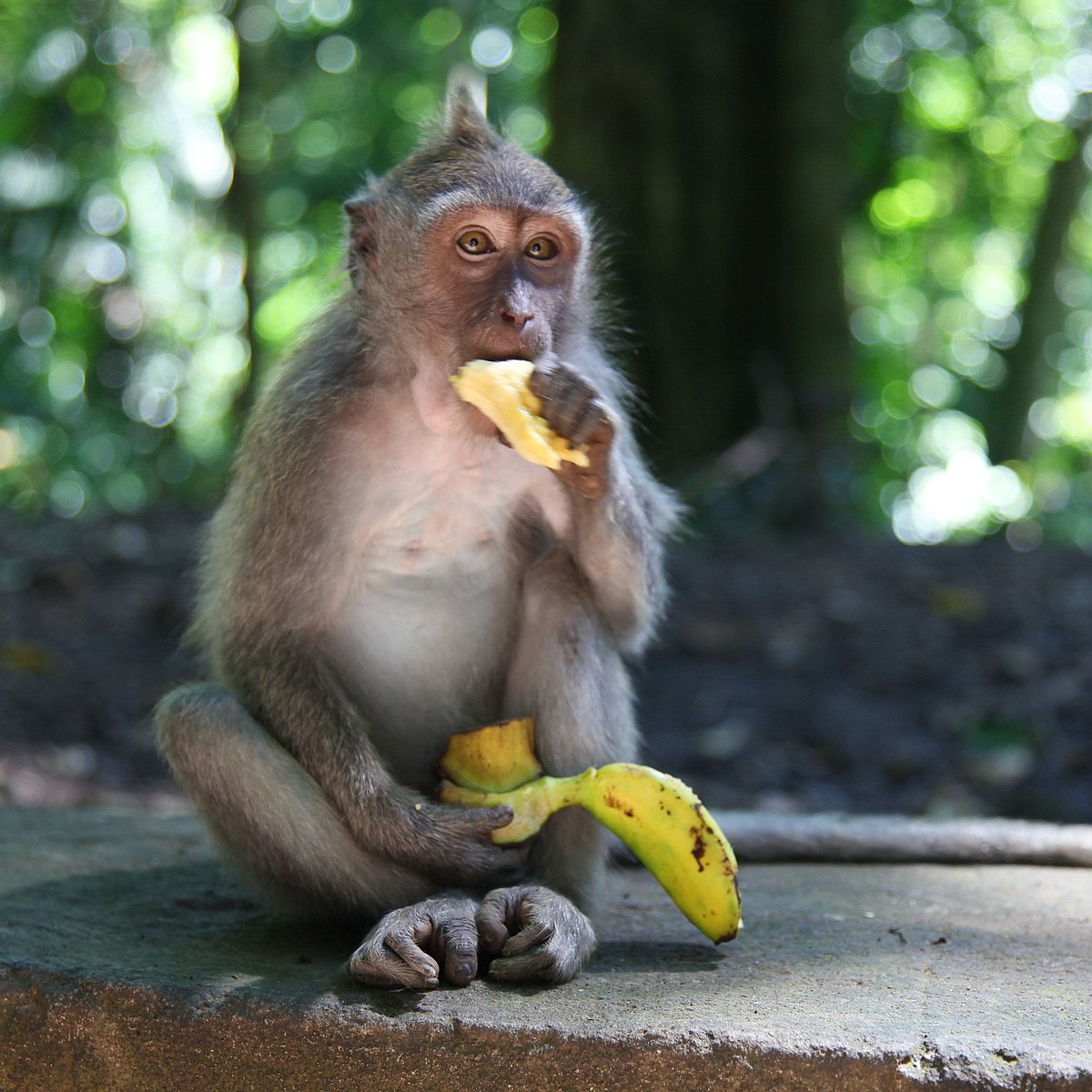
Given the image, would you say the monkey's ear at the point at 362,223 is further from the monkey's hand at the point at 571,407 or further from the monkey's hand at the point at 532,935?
the monkey's hand at the point at 532,935

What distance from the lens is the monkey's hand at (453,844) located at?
2.54 m

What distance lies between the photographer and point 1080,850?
10.6 feet

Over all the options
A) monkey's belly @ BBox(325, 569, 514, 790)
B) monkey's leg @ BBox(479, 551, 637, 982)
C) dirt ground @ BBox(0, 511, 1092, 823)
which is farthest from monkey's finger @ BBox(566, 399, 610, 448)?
dirt ground @ BBox(0, 511, 1092, 823)

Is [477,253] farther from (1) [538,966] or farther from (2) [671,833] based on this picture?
(1) [538,966]

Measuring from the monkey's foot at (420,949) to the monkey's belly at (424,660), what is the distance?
588 millimetres

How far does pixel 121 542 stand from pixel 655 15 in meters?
3.74

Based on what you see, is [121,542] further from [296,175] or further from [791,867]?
[296,175]

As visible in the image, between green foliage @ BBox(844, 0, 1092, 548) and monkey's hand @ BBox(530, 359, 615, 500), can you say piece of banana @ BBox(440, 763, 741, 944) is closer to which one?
monkey's hand @ BBox(530, 359, 615, 500)

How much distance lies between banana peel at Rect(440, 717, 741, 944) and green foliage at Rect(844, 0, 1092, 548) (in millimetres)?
6504

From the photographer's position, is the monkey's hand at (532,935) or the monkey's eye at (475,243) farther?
the monkey's eye at (475,243)

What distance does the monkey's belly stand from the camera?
287cm

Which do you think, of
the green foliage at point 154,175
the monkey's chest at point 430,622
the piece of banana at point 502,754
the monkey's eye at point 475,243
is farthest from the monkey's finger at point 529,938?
the green foliage at point 154,175

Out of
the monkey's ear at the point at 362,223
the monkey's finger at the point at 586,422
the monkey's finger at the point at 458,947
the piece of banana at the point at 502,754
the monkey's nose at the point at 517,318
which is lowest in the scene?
the monkey's finger at the point at 458,947

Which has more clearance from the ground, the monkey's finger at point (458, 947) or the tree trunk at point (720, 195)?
the tree trunk at point (720, 195)
